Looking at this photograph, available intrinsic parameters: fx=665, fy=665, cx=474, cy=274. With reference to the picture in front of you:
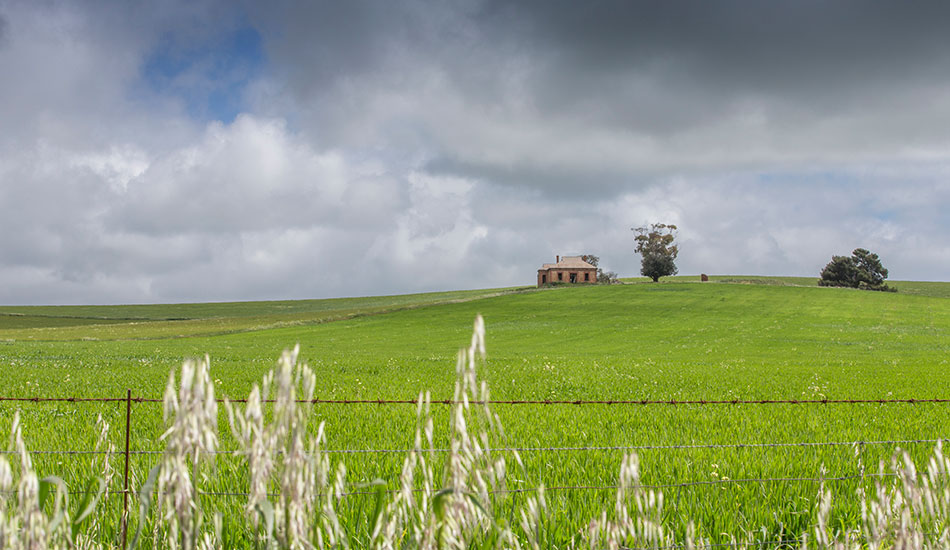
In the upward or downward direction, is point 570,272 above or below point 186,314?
above

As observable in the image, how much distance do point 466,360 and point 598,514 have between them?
3.29 metres

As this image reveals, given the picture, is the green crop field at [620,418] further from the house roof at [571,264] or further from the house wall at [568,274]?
the house roof at [571,264]

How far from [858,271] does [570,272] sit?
160 ft

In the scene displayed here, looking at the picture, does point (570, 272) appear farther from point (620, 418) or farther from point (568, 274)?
point (620, 418)

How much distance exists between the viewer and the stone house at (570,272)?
12825cm

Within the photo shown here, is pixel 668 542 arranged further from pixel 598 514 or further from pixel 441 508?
pixel 441 508

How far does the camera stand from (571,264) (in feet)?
429

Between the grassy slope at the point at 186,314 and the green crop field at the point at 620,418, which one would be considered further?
the grassy slope at the point at 186,314

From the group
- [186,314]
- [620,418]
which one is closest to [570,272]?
[186,314]

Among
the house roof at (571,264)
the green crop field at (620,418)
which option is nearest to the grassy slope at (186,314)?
the house roof at (571,264)

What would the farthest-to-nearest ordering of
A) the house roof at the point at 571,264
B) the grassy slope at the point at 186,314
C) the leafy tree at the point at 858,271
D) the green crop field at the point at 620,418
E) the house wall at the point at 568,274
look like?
the house roof at the point at 571,264, the house wall at the point at 568,274, the leafy tree at the point at 858,271, the grassy slope at the point at 186,314, the green crop field at the point at 620,418

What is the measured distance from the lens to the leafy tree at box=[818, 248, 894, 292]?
344 feet

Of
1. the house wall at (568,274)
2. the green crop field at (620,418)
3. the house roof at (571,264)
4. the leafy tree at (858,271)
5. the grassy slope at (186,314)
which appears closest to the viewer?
the green crop field at (620,418)

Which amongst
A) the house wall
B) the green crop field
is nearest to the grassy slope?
the house wall
